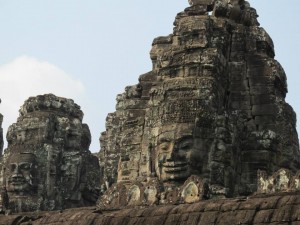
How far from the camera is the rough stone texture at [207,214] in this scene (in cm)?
1958

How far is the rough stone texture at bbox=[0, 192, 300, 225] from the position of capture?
19.6 meters

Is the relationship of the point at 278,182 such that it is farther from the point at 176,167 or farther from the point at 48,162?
the point at 48,162

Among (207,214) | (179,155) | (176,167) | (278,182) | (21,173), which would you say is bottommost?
(207,214)

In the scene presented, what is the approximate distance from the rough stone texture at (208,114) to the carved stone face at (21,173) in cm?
684

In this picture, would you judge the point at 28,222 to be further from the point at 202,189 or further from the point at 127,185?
the point at 202,189

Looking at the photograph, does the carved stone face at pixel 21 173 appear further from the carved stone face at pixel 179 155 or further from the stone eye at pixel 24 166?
the carved stone face at pixel 179 155

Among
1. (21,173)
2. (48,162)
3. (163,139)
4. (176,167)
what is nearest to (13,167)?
(21,173)

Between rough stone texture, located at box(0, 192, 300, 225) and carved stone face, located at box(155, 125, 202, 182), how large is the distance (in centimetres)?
323

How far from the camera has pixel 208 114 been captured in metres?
27.6

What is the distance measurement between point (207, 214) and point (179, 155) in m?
6.31

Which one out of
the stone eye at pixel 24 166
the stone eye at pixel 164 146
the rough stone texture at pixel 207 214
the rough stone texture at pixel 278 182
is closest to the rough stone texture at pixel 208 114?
the stone eye at pixel 164 146

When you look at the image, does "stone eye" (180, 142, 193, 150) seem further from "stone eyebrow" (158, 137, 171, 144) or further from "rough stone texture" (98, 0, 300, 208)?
"stone eyebrow" (158, 137, 171, 144)

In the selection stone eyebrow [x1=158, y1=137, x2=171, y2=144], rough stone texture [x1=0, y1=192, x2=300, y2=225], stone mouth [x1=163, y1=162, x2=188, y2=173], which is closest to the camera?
rough stone texture [x1=0, y1=192, x2=300, y2=225]

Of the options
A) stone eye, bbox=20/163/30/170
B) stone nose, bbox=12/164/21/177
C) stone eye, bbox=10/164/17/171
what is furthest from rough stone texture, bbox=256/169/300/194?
stone eye, bbox=10/164/17/171
